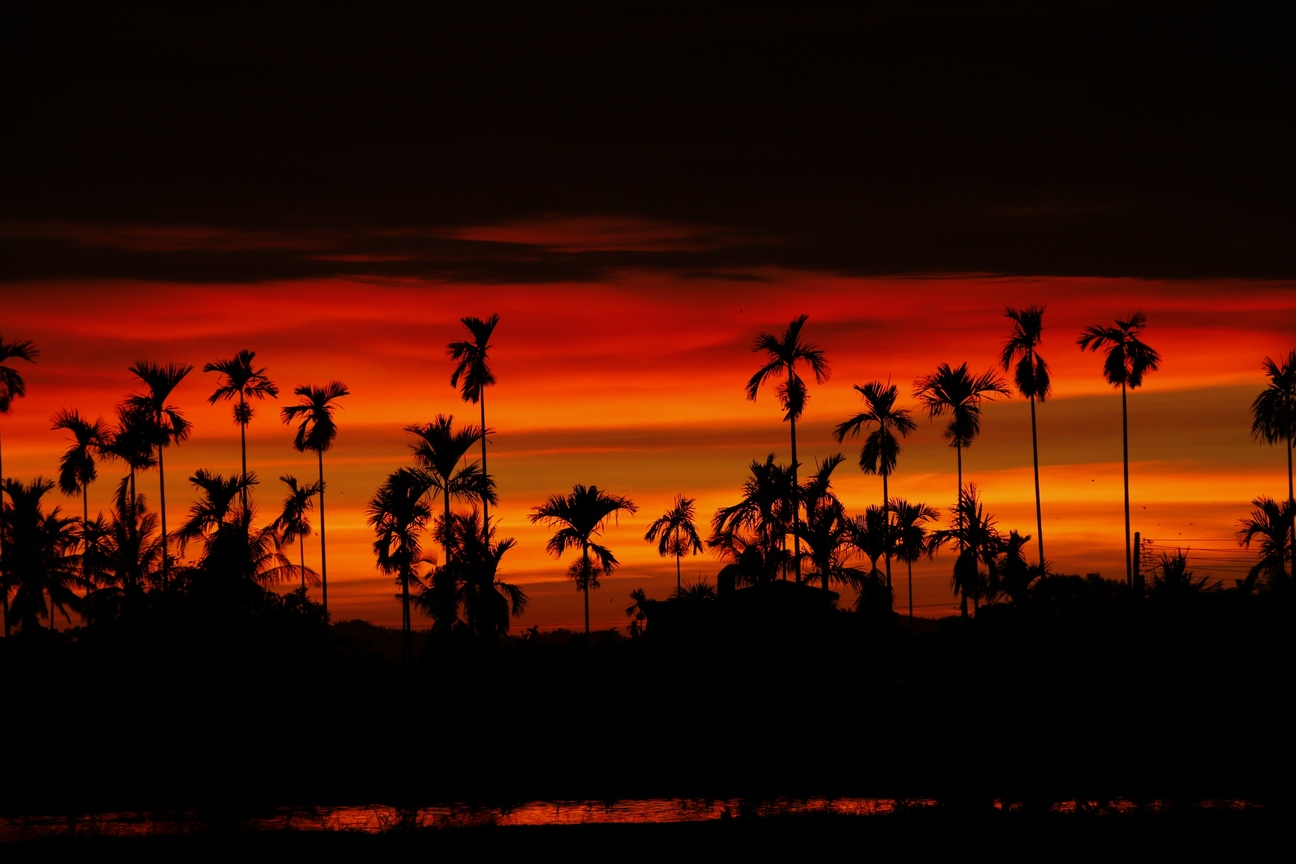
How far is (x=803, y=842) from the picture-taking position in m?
28.9

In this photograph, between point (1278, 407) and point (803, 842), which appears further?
point (1278, 407)

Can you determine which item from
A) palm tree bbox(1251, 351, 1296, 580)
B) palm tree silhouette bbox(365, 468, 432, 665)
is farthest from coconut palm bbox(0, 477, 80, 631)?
palm tree bbox(1251, 351, 1296, 580)

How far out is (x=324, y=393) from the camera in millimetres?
71000

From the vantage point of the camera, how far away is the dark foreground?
2717cm

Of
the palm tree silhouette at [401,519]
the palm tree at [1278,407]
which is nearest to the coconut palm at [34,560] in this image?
the palm tree silhouette at [401,519]

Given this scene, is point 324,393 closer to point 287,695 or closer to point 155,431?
point 155,431

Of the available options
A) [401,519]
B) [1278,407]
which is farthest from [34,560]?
[1278,407]

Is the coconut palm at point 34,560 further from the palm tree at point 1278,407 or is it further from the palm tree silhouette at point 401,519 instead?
the palm tree at point 1278,407

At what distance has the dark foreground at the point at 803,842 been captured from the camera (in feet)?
89.1

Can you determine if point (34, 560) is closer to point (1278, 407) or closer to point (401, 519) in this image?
point (401, 519)

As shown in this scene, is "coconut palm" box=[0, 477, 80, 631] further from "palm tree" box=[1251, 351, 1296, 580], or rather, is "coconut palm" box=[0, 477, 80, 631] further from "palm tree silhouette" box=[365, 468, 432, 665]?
"palm tree" box=[1251, 351, 1296, 580]

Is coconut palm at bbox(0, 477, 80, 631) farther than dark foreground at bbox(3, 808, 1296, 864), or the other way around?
coconut palm at bbox(0, 477, 80, 631)

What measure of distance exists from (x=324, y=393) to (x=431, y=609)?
72.2 feet

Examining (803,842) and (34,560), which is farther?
(34,560)
